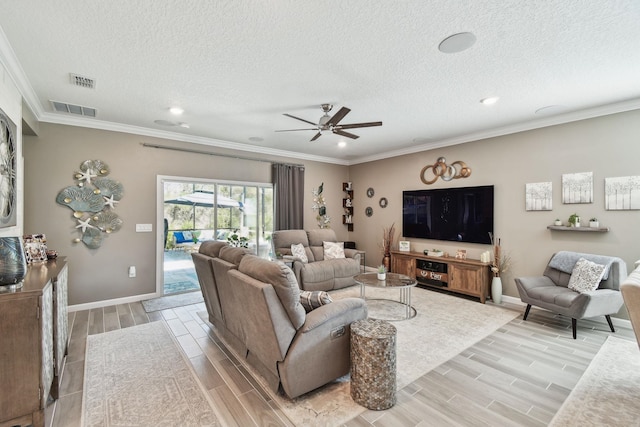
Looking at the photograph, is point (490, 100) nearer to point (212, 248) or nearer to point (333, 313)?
point (333, 313)

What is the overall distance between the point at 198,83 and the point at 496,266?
501 cm

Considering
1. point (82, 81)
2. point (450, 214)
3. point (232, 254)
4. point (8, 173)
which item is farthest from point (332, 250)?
point (8, 173)

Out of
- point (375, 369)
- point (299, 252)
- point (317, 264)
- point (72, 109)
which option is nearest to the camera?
point (375, 369)

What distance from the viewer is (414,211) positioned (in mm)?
5918

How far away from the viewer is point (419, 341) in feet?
10.4

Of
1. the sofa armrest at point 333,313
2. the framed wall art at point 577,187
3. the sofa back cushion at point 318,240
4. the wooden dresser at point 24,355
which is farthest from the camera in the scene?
the sofa back cushion at point 318,240

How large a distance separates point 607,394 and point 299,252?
13.8ft

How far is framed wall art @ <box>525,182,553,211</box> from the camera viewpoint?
4191 millimetres

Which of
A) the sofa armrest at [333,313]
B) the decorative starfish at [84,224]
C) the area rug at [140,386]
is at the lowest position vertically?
the area rug at [140,386]

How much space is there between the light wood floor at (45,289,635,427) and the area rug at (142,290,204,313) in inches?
21.5

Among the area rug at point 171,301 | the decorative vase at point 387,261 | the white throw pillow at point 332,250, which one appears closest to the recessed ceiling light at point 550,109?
the decorative vase at point 387,261

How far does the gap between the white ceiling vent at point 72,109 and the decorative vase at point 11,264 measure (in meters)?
2.56

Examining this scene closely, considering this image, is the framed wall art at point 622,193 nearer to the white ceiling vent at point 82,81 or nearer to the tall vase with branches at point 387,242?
the tall vase with branches at point 387,242

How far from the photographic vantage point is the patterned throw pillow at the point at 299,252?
5283mm
